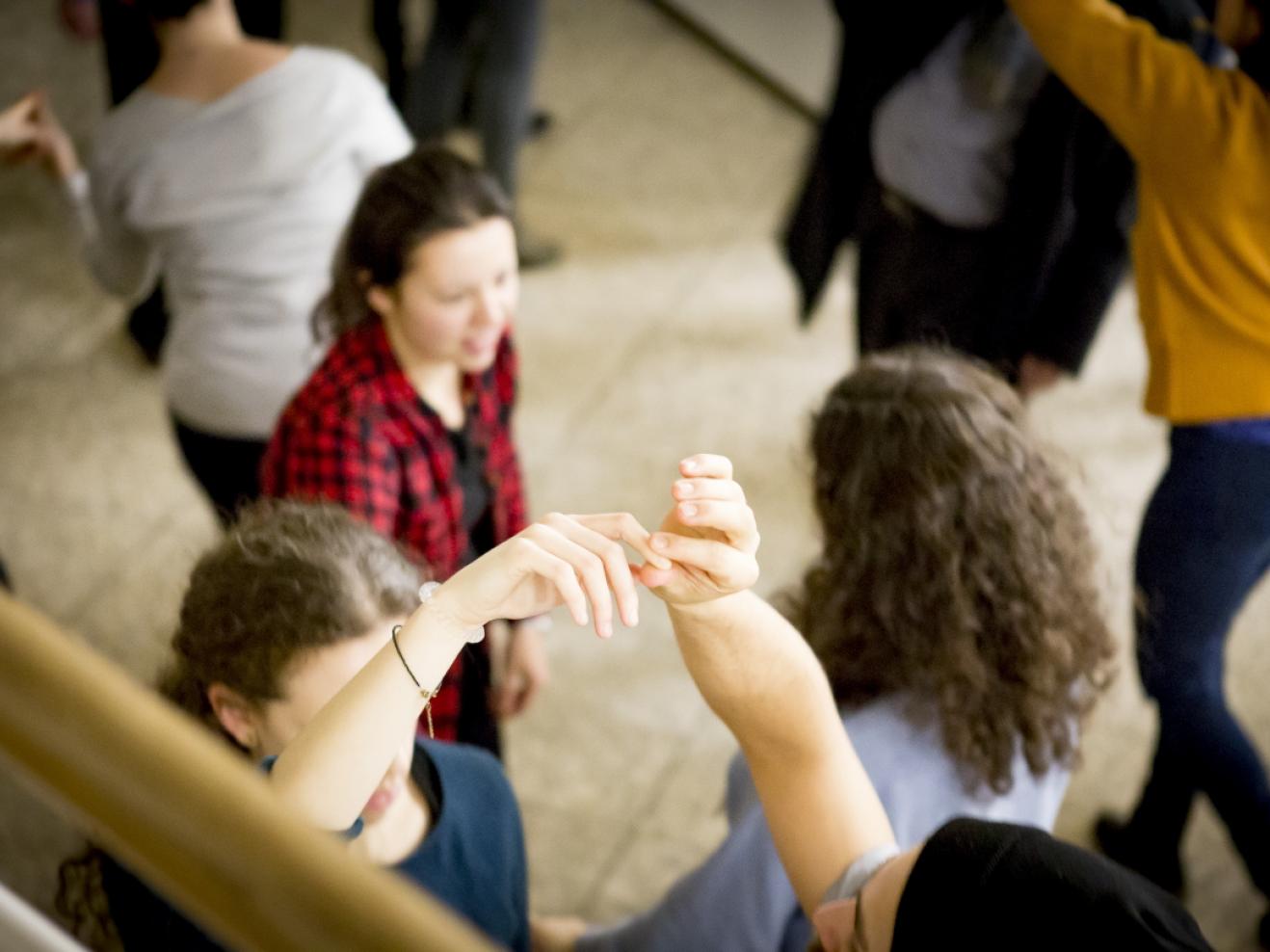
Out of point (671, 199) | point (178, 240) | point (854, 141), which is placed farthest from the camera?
point (671, 199)

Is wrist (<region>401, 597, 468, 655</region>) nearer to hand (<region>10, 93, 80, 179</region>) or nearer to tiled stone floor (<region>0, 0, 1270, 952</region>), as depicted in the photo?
tiled stone floor (<region>0, 0, 1270, 952</region>)

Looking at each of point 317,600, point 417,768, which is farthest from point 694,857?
point 317,600

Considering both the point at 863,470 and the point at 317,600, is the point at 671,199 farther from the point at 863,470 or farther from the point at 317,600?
the point at 317,600

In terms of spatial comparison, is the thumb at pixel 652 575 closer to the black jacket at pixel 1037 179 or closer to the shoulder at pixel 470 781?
the shoulder at pixel 470 781

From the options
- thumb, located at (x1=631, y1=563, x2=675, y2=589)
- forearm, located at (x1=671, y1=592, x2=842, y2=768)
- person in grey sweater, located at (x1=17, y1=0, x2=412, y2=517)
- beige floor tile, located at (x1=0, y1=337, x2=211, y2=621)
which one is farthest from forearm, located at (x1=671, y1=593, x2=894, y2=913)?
beige floor tile, located at (x1=0, y1=337, x2=211, y2=621)

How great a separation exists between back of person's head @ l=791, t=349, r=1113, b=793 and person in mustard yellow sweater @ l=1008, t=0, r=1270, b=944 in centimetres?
37

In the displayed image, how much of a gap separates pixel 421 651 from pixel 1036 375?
160cm

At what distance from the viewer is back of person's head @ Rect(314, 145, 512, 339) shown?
1.51m

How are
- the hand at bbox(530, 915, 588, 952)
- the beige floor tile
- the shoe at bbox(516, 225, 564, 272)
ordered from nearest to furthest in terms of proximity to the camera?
the hand at bbox(530, 915, 588, 952)
the beige floor tile
the shoe at bbox(516, 225, 564, 272)

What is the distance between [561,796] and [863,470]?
1115 mm

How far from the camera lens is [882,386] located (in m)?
1.29

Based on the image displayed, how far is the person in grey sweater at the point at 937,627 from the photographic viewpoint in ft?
3.85

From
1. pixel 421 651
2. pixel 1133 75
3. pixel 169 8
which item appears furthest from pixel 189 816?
pixel 169 8

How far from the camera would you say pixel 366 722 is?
0.75 metres
